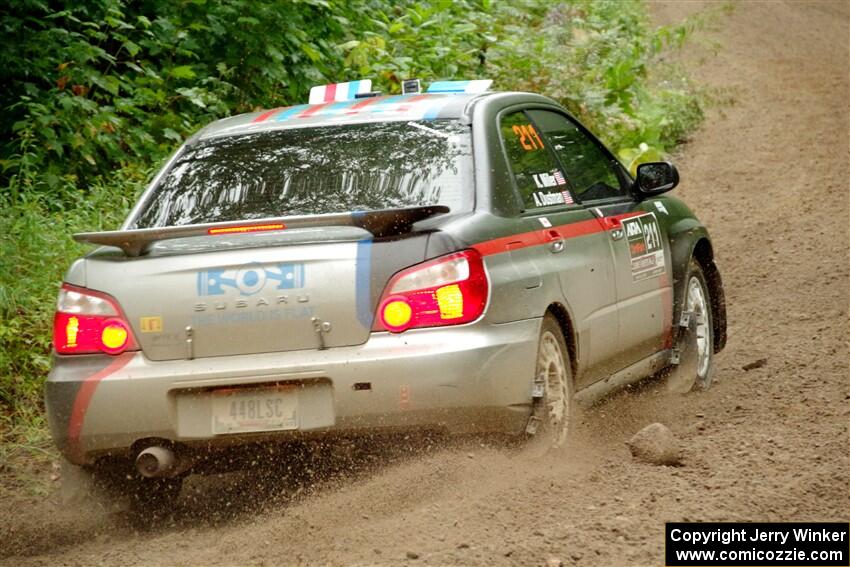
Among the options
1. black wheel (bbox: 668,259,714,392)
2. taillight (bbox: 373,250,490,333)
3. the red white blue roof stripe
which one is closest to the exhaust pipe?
taillight (bbox: 373,250,490,333)

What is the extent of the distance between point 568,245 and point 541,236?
0.26m

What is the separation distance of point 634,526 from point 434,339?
919 millimetres

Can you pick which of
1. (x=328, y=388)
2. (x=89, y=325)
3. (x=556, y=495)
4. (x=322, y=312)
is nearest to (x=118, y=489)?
(x=89, y=325)

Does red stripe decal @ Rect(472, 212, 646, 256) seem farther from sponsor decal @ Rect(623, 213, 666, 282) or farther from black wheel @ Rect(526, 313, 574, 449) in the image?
black wheel @ Rect(526, 313, 574, 449)

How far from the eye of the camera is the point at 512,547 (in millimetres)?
4094

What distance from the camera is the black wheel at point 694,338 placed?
22.7 feet

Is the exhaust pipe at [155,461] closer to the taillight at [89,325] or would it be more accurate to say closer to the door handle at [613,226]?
the taillight at [89,325]

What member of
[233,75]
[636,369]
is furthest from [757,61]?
[636,369]

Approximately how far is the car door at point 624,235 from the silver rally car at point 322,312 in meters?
0.70

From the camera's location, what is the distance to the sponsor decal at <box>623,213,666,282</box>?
630 centimetres

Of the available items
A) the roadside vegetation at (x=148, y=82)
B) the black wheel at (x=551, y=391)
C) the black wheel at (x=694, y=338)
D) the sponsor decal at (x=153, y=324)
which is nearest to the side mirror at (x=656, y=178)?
the black wheel at (x=694, y=338)

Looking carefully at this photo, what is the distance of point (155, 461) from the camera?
4.70 metres

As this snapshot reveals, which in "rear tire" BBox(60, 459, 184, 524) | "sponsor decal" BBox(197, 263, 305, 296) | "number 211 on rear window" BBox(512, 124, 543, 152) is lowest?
"rear tire" BBox(60, 459, 184, 524)

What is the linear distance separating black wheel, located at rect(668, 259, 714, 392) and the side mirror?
0.56 metres
